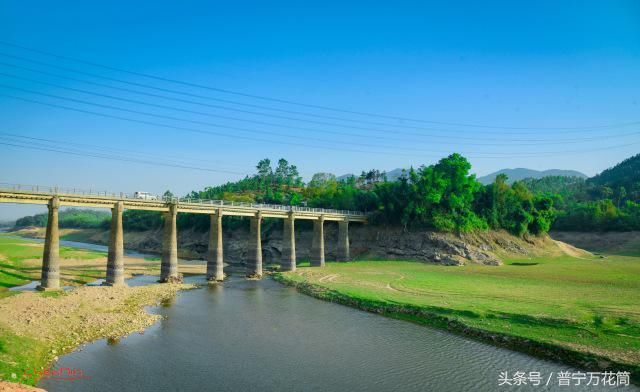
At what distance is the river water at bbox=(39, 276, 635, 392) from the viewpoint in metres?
25.0

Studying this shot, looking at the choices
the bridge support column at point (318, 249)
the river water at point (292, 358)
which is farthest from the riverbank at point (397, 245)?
the river water at point (292, 358)

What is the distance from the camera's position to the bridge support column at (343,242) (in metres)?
95.2

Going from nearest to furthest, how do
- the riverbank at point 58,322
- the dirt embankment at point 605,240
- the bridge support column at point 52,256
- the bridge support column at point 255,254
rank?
the riverbank at point 58,322 → the bridge support column at point 52,256 → the bridge support column at point 255,254 → the dirt embankment at point 605,240

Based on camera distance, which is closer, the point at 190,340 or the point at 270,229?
the point at 190,340

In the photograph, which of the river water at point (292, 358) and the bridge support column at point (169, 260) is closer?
the river water at point (292, 358)

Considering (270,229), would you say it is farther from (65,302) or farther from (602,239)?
(602,239)

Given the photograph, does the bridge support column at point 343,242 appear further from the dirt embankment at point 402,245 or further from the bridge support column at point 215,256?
the bridge support column at point 215,256

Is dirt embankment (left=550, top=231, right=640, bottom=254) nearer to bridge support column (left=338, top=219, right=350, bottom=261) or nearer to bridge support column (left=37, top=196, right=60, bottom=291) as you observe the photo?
bridge support column (left=338, top=219, right=350, bottom=261)

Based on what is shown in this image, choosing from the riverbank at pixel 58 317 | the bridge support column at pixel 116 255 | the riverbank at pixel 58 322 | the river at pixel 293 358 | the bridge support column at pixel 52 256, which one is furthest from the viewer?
the bridge support column at pixel 116 255

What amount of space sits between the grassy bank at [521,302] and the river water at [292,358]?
2127 mm

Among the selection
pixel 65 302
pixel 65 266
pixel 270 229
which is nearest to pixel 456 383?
pixel 65 302

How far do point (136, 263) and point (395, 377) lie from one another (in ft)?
245

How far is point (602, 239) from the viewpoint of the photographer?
119688mm

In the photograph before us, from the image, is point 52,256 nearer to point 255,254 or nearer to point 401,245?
point 255,254
